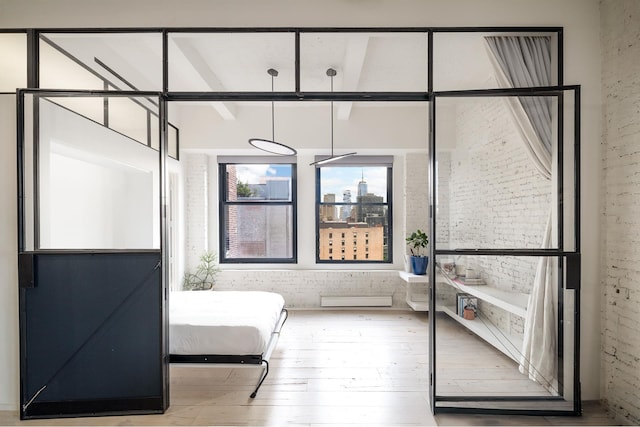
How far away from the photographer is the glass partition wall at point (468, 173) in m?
2.45

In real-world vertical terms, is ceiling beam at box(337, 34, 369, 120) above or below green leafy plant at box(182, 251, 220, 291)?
above

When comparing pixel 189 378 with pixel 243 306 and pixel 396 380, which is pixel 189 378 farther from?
pixel 396 380

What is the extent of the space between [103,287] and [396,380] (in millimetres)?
2429

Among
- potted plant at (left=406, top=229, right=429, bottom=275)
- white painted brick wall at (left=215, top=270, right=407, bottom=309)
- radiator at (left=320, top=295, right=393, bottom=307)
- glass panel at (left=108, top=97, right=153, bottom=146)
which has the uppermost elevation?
glass panel at (left=108, top=97, right=153, bottom=146)

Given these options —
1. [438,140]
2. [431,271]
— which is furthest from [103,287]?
[438,140]

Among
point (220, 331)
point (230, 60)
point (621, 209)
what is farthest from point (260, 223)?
point (621, 209)

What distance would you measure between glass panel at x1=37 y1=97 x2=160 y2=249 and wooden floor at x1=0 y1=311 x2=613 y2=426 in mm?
1242

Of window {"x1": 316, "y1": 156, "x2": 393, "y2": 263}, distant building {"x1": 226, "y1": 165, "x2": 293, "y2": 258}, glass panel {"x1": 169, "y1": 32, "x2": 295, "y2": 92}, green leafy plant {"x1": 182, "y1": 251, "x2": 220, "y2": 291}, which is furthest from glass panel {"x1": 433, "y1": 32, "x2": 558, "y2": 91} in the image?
green leafy plant {"x1": 182, "y1": 251, "x2": 220, "y2": 291}

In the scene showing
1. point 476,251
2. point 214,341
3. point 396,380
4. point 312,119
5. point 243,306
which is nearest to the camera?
point 476,251

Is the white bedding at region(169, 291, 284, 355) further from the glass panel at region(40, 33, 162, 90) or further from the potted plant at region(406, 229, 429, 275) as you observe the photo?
the potted plant at region(406, 229, 429, 275)

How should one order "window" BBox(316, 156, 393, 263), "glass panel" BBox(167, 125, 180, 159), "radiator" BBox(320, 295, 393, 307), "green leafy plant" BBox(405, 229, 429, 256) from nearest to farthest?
1. "glass panel" BBox(167, 125, 180, 159)
2. "green leafy plant" BBox(405, 229, 429, 256)
3. "radiator" BBox(320, 295, 393, 307)
4. "window" BBox(316, 156, 393, 263)

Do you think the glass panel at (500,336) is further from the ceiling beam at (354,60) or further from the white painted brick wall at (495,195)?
the ceiling beam at (354,60)

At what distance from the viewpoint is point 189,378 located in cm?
305

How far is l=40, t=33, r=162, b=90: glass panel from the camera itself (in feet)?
8.38
